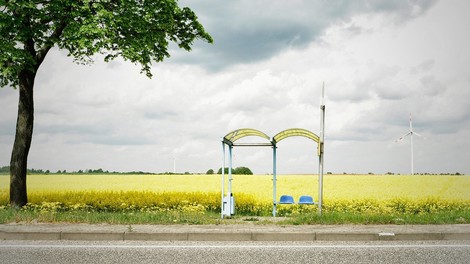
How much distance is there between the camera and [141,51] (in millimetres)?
16594

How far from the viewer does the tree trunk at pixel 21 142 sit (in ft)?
56.4

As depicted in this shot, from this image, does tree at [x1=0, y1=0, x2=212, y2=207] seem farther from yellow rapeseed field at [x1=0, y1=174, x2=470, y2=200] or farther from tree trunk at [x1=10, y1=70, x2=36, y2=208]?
yellow rapeseed field at [x1=0, y1=174, x2=470, y2=200]

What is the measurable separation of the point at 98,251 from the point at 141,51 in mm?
9453

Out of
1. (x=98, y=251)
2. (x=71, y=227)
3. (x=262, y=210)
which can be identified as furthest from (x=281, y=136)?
(x=98, y=251)

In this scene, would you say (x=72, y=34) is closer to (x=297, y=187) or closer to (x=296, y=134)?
(x=296, y=134)

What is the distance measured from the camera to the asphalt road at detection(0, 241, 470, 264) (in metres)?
7.79

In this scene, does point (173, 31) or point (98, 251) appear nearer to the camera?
point (98, 251)

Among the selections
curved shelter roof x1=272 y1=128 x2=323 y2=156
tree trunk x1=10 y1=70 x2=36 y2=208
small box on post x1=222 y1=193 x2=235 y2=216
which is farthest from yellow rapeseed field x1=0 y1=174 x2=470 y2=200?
tree trunk x1=10 y1=70 x2=36 y2=208

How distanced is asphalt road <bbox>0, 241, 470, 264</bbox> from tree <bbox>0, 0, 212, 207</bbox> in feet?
24.9

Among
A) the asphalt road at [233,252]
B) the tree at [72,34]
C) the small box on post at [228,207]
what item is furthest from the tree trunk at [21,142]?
the asphalt road at [233,252]

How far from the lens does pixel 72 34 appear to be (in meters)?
15.5

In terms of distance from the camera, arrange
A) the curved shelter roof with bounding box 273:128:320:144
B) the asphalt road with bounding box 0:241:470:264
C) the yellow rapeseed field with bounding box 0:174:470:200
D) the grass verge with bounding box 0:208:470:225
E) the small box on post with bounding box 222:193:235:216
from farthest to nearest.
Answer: the yellow rapeseed field with bounding box 0:174:470:200 → the curved shelter roof with bounding box 273:128:320:144 → the small box on post with bounding box 222:193:235:216 → the grass verge with bounding box 0:208:470:225 → the asphalt road with bounding box 0:241:470:264

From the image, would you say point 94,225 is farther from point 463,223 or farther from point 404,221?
point 463,223

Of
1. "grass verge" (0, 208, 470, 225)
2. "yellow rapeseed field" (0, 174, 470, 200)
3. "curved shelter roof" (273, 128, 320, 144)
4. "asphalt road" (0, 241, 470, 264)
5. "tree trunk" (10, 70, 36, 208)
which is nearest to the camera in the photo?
"asphalt road" (0, 241, 470, 264)
